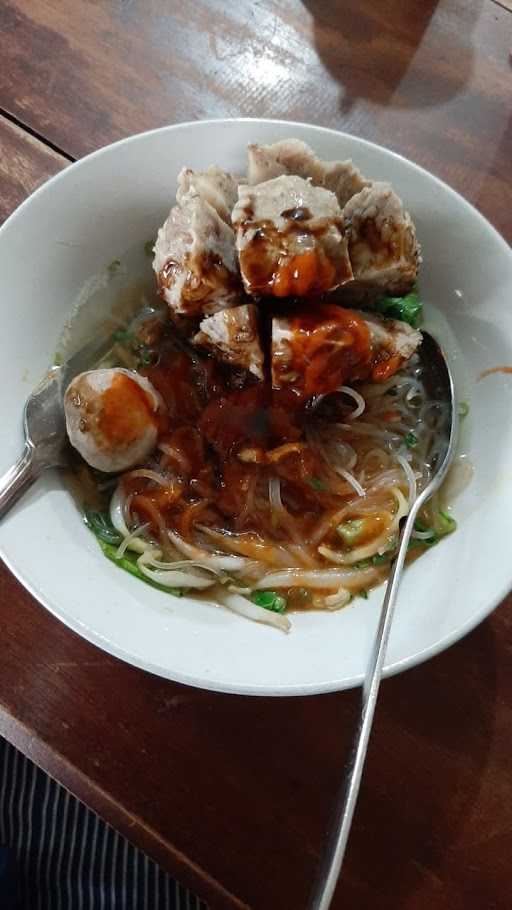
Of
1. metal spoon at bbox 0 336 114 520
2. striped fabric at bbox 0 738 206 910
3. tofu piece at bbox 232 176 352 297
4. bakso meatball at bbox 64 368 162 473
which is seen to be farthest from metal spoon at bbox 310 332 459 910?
striped fabric at bbox 0 738 206 910

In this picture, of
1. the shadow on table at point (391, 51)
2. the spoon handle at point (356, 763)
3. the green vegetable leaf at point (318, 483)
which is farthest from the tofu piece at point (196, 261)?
the shadow on table at point (391, 51)

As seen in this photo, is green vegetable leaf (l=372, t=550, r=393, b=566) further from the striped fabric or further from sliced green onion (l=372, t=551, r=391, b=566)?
the striped fabric

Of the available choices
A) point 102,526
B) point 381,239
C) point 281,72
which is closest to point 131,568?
point 102,526

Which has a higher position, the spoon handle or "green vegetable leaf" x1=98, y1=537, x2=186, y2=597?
"green vegetable leaf" x1=98, y1=537, x2=186, y2=597

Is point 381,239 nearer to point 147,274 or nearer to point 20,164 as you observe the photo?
point 147,274

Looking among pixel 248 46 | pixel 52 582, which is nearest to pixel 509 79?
pixel 248 46

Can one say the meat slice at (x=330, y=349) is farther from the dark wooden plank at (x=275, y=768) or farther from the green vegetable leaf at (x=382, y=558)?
the dark wooden plank at (x=275, y=768)

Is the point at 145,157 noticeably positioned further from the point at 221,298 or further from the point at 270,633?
the point at 270,633
